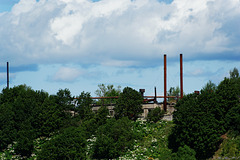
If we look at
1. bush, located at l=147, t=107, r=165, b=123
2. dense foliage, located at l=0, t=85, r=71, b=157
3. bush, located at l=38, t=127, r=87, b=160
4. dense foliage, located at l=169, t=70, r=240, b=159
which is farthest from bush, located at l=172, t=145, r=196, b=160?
dense foliage, located at l=0, t=85, r=71, b=157

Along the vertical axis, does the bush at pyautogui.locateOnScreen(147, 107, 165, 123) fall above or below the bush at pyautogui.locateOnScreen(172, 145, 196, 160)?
above

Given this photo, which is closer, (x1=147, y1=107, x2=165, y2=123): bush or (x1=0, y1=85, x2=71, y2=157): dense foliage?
(x1=0, y1=85, x2=71, y2=157): dense foliage

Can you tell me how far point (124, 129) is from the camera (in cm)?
3669

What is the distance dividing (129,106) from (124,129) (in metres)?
6.54

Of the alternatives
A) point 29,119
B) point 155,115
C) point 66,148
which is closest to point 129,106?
point 155,115

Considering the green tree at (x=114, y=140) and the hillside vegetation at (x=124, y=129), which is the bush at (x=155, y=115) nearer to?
the hillside vegetation at (x=124, y=129)

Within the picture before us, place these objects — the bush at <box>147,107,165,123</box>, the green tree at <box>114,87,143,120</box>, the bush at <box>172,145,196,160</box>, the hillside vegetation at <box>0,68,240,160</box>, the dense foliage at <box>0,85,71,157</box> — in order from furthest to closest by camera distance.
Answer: the green tree at <box>114,87,143,120</box> < the bush at <box>147,107,165,123</box> < the dense foliage at <box>0,85,71,157</box> < the hillside vegetation at <box>0,68,240,160</box> < the bush at <box>172,145,196,160</box>

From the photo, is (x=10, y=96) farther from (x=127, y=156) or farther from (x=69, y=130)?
A: (x=127, y=156)

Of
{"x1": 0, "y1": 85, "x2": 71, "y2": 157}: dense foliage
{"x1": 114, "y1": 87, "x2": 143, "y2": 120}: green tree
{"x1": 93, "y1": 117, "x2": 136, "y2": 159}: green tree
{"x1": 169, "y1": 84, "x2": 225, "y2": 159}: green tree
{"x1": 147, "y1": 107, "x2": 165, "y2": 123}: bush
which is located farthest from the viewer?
{"x1": 114, "y1": 87, "x2": 143, "y2": 120}: green tree

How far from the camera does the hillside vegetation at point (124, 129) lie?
1324 inches

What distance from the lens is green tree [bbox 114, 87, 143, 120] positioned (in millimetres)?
42812

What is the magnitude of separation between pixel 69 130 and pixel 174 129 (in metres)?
10.6

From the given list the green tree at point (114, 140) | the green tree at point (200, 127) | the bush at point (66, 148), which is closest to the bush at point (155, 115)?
the green tree at point (114, 140)

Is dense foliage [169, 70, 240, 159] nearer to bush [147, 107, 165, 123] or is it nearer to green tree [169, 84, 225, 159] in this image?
green tree [169, 84, 225, 159]
